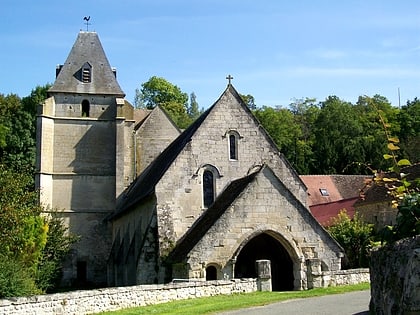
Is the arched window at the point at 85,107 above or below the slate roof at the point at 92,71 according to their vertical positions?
below

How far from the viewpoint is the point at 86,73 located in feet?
128

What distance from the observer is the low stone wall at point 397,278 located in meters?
5.46

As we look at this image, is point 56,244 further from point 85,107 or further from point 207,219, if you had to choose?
point 207,219

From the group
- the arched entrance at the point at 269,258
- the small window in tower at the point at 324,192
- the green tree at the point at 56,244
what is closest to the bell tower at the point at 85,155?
the green tree at the point at 56,244

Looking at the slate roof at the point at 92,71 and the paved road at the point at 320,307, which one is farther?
the slate roof at the point at 92,71

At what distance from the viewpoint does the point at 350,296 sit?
1756cm

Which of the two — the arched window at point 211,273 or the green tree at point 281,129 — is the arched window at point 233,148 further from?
the green tree at point 281,129

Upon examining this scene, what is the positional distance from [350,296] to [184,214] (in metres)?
9.33

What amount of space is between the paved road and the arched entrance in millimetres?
5645

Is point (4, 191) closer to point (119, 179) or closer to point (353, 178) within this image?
point (119, 179)

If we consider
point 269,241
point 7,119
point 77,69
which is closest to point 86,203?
point 77,69

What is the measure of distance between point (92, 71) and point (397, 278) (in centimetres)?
3522

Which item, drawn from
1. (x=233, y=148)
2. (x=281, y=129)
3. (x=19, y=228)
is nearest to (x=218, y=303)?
(x=19, y=228)

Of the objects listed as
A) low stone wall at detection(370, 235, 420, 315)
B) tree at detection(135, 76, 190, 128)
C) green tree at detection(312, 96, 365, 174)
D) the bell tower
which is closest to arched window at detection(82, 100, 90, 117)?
the bell tower
